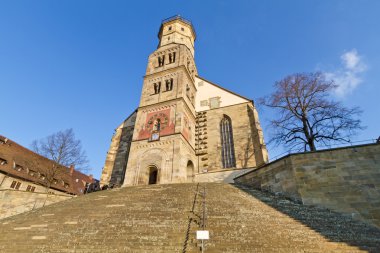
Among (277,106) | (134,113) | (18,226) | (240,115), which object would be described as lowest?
(18,226)

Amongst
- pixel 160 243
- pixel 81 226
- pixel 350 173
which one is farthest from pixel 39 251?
pixel 350 173

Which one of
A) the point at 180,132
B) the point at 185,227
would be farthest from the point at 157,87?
the point at 185,227

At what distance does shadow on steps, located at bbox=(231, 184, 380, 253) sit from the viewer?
6.89 m

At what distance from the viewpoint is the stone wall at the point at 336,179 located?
31.8ft

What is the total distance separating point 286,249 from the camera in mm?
6211

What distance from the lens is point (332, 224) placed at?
27.2 ft

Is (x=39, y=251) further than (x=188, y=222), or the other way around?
(x=188, y=222)

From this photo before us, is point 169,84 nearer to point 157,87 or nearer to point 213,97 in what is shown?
point 157,87

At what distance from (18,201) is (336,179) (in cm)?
2180

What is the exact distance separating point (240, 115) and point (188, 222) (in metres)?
16.7

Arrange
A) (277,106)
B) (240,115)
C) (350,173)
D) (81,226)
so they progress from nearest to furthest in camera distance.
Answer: (81,226) < (350,173) < (277,106) < (240,115)

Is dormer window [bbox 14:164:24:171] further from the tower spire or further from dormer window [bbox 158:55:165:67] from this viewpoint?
the tower spire

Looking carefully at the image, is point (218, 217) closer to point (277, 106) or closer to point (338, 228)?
point (338, 228)

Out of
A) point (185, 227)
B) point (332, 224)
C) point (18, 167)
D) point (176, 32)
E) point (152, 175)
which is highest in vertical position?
point (176, 32)
